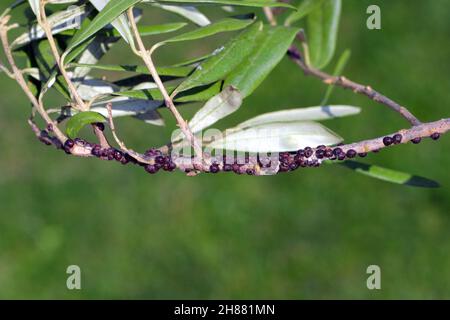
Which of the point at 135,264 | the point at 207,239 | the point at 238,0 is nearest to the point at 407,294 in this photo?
the point at 207,239

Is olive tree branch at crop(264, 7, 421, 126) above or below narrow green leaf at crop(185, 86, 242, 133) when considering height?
above

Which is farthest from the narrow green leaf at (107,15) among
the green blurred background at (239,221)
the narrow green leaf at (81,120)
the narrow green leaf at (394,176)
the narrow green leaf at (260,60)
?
the green blurred background at (239,221)

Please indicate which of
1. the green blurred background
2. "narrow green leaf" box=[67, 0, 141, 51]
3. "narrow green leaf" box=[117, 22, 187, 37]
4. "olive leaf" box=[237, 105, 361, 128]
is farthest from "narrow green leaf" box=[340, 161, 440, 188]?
the green blurred background

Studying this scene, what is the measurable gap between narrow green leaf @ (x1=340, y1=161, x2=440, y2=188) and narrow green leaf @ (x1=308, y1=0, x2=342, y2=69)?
322mm

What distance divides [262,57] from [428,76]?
9.65 feet

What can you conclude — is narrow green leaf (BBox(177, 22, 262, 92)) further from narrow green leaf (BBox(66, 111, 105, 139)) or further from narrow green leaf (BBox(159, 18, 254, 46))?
narrow green leaf (BBox(66, 111, 105, 139))

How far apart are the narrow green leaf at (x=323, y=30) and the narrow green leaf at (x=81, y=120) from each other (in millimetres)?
649

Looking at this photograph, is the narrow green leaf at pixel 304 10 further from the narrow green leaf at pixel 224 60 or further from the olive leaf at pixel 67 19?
the olive leaf at pixel 67 19

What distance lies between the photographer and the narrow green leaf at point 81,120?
0.99 m

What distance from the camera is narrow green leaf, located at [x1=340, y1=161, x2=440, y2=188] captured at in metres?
1.23

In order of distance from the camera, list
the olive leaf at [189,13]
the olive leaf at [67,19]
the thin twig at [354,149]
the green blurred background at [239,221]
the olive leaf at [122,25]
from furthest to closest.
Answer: the green blurred background at [239,221] < the olive leaf at [189,13] < the olive leaf at [67,19] < the olive leaf at [122,25] < the thin twig at [354,149]

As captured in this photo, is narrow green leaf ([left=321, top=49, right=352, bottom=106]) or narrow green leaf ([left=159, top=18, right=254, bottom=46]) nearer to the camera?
narrow green leaf ([left=159, top=18, right=254, bottom=46])

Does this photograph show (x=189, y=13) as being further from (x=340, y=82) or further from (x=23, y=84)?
(x=23, y=84)
